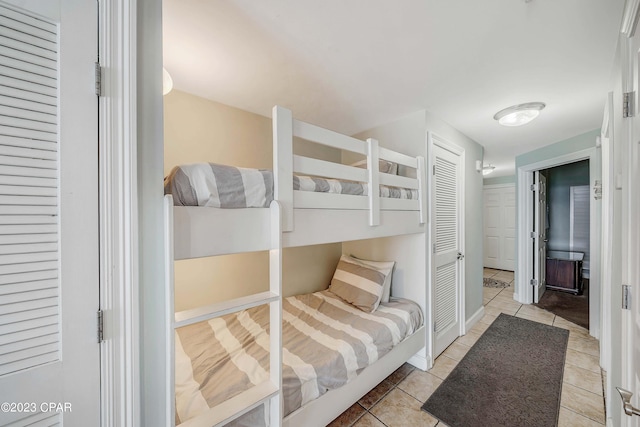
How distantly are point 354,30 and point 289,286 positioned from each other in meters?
2.30

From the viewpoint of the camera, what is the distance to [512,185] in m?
5.54

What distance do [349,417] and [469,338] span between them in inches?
71.8

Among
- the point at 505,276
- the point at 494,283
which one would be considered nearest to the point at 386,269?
the point at 494,283

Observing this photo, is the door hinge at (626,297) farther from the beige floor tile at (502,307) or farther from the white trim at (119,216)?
the beige floor tile at (502,307)

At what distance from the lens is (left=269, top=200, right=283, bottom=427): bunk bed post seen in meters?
1.08

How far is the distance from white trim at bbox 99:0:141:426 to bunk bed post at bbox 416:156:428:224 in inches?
79.4

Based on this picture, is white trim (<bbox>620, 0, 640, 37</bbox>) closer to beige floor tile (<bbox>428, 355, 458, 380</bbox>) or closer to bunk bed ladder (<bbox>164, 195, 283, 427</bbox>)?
bunk bed ladder (<bbox>164, 195, 283, 427</bbox>)

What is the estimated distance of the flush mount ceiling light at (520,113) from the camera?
204 cm

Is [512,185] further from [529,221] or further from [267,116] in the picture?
[267,116]

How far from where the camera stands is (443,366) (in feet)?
7.11

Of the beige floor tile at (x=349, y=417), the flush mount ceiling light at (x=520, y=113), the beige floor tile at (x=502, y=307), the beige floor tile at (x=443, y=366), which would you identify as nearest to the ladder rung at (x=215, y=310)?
the beige floor tile at (x=349, y=417)

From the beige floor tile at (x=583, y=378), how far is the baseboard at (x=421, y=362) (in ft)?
3.54

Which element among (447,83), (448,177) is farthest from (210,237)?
(448,177)

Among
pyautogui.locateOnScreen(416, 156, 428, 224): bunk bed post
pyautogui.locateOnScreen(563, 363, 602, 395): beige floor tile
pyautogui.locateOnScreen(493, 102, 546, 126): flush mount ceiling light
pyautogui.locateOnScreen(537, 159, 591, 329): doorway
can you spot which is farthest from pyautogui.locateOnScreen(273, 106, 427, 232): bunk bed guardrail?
pyautogui.locateOnScreen(537, 159, 591, 329): doorway
